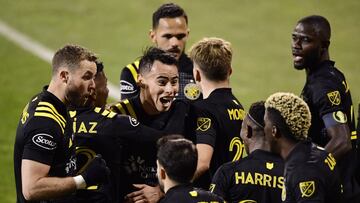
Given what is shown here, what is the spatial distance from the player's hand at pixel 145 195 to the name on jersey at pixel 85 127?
2.06ft

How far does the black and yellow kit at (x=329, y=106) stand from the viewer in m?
8.84

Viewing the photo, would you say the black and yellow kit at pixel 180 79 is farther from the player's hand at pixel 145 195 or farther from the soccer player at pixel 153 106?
the player's hand at pixel 145 195

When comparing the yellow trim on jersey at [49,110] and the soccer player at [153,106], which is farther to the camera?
the soccer player at [153,106]

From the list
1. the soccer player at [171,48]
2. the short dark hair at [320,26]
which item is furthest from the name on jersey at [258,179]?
the soccer player at [171,48]

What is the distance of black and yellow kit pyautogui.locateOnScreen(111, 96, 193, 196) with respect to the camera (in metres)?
8.17

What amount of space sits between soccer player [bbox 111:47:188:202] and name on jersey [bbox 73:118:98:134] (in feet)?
1.46

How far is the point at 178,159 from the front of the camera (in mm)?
7023

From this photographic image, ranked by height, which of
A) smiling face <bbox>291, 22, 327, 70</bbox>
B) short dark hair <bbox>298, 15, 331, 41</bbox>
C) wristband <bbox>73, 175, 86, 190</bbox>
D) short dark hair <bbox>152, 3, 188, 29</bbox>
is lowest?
wristband <bbox>73, 175, 86, 190</bbox>

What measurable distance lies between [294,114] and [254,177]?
1.92ft

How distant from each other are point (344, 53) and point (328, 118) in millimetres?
11609

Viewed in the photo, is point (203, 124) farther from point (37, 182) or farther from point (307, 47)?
point (37, 182)

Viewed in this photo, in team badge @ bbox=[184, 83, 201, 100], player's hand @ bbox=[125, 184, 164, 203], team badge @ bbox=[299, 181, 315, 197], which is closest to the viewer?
team badge @ bbox=[299, 181, 315, 197]

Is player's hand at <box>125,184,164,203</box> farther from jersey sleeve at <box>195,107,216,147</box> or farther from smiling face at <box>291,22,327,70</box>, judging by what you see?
→ smiling face at <box>291,22,327,70</box>

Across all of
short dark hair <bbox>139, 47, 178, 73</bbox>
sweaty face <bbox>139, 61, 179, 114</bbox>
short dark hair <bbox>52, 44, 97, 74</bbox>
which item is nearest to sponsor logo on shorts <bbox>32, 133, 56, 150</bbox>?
short dark hair <bbox>52, 44, 97, 74</bbox>
